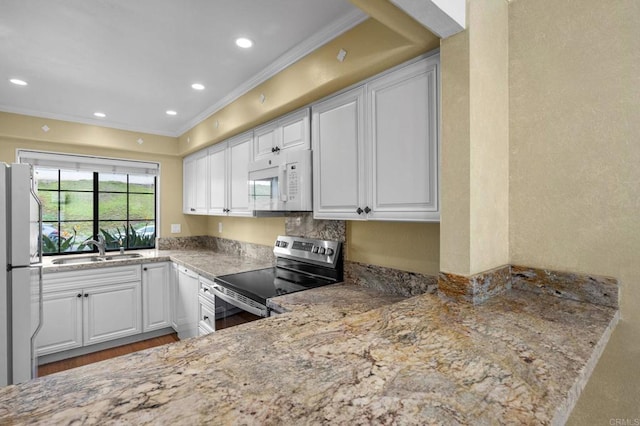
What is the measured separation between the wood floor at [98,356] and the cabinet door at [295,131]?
8.58ft

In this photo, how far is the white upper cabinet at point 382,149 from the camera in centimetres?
148

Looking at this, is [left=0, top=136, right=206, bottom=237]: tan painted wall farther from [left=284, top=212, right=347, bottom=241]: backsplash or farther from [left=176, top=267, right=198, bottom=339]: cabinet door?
[left=284, top=212, right=347, bottom=241]: backsplash

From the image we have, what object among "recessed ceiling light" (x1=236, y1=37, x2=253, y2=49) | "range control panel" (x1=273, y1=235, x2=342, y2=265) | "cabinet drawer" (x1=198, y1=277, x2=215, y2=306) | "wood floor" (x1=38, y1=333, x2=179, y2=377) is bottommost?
"wood floor" (x1=38, y1=333, x2=179, y2=377)

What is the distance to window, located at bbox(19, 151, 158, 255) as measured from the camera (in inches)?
140

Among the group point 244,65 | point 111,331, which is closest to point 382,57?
point 244,65

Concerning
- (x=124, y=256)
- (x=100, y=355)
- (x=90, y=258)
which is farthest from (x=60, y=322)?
(x=124, y=256)

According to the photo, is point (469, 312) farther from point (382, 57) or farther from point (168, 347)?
point (382, 57)

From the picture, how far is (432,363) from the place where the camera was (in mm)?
785

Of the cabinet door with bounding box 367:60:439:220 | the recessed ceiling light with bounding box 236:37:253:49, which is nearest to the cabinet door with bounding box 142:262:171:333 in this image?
the recessed ceiling light with bounding box 236:37:253:49

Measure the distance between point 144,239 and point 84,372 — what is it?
383 centimetres

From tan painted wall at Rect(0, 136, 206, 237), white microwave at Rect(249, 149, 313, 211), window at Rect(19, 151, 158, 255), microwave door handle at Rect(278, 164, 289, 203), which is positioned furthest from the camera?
tan painted wall at Rect(0, 136, 206, 237)

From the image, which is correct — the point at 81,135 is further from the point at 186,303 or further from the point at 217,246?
the point at 186,303

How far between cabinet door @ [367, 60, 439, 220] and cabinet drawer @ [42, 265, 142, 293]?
9.45 feet

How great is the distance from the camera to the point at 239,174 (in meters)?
3.00
